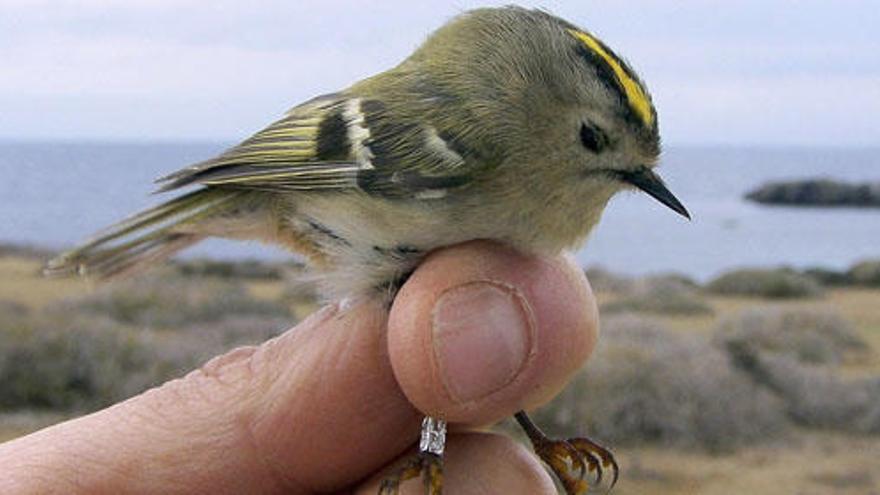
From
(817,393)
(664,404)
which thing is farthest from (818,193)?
(664,404)

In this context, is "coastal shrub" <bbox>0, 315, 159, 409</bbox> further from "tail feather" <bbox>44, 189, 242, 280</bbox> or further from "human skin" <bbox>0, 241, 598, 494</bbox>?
"human skin" <bbox>0, 241, 598, 494</bbox>

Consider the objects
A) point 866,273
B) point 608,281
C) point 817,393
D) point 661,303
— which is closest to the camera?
point 817,393

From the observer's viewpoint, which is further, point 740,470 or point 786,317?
point 786,317

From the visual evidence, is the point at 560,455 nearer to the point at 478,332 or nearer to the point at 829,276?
the point at 478,332

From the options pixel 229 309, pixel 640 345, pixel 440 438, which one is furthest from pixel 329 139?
pixel 229 309

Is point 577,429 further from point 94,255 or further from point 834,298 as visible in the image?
point 834,298

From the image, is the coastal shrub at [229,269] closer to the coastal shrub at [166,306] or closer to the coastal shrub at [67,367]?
the coastal shrub at [166,306]

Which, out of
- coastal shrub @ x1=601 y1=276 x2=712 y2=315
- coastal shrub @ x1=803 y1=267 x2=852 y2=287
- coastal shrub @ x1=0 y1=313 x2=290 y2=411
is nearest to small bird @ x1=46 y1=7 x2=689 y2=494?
coastal shrub @ x1=0 y1=313 x2=290 y2=411
